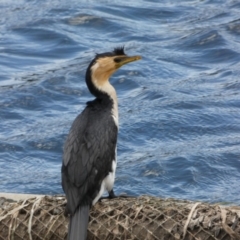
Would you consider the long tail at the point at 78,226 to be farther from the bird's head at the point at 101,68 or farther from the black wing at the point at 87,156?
the bird's head at the point at 101,68

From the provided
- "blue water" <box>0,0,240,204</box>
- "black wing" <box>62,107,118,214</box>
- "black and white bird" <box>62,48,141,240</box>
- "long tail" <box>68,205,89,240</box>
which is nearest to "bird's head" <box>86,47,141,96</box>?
"black and white bird" <box>62,48,141,240</box>

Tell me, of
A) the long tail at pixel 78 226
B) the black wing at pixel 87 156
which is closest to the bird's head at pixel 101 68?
the black wing at pixel 87 156

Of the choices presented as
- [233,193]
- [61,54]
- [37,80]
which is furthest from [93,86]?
[61,54]

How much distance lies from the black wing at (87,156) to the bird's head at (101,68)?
0.28 metres

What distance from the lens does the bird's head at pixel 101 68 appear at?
7.55 meters

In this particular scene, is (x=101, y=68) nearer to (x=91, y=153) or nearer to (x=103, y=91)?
(x=103, y=91)

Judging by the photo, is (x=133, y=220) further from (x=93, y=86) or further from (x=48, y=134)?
(x=48, y=134)

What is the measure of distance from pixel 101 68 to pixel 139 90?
572 centimetres

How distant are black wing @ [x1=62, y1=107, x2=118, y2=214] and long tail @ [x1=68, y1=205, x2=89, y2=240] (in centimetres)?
5

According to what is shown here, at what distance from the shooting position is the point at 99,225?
21.8 feet

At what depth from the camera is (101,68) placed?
298 inches

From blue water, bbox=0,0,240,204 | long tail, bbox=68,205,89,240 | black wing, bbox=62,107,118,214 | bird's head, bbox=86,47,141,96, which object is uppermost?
bird's head, bbox=86,47,141,96

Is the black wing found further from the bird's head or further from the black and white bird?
the bird's head

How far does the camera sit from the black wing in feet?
22.4
